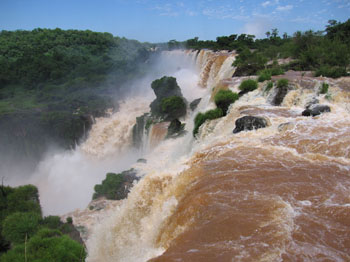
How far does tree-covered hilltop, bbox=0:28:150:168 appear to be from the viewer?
22.7m

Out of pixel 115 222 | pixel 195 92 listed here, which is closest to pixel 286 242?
pixel 115 222

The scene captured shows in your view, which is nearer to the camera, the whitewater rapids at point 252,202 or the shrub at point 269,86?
the whitewater rapids at point 252,202

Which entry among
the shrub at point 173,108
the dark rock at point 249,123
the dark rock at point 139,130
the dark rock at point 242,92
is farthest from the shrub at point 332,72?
the dark rock at point 139,130

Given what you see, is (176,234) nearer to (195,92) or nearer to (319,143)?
(319,143)

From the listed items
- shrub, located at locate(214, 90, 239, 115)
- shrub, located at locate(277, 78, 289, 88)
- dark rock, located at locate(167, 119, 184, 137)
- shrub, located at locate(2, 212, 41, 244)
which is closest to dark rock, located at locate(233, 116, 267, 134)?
shrub, located at locate(214, 90, 239, 115)

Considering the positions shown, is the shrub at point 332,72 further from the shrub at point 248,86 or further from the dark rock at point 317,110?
the dark rock at point 317,110

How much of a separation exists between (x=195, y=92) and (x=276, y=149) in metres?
19.0

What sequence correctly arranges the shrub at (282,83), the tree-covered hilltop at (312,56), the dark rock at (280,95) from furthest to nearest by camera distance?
the tree-covered hilltop at (312,56) < the shrub at (282,83) < the dark rock at (280,95)

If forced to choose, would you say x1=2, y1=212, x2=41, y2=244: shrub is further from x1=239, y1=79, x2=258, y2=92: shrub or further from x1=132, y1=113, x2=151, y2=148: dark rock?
x1=132, y1=113, x2=151, y2=148: dark rock

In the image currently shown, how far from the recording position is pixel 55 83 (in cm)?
3719

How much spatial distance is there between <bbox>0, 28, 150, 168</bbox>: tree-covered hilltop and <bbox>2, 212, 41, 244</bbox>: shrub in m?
16.1

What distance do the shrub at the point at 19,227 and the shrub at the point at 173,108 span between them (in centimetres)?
1192

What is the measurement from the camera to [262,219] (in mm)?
3914

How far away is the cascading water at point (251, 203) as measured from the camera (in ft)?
11.5
